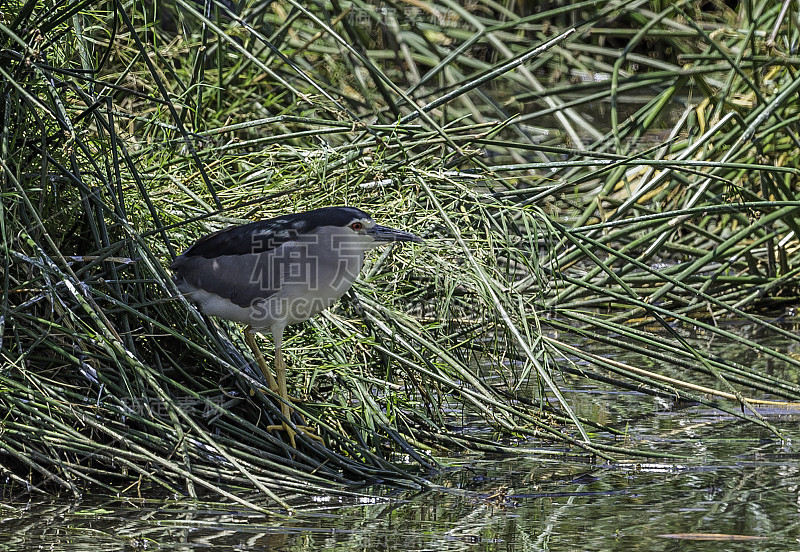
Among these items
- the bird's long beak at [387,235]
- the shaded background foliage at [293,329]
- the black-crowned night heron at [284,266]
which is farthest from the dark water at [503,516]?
the bird's long beak at [387,235]

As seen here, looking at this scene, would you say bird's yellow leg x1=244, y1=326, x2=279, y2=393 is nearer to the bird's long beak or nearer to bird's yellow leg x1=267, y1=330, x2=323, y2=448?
bird's yellow leg x1=267, y1=330, x2=323, y2=448

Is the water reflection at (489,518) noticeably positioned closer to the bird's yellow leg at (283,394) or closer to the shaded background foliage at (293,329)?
the shaded background foliage at (293,329)

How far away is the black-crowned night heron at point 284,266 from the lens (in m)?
3.30

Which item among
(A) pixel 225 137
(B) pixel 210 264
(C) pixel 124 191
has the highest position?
(A) pixel 225 137

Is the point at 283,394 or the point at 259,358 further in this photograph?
the point at 259,358

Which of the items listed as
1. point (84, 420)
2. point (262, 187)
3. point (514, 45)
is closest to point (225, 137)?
point (262, 187)

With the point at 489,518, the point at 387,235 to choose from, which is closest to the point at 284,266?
the point at 387,235

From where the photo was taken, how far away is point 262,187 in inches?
166

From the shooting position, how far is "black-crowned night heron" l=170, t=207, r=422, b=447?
3.30m

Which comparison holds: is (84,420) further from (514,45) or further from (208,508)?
(514,45)

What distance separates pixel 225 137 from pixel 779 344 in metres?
2.77

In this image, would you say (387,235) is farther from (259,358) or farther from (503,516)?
(503,516)

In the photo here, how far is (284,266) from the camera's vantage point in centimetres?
334

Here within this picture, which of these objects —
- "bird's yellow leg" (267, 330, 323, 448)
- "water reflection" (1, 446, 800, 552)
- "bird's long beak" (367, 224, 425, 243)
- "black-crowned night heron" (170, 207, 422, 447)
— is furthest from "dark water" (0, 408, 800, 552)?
"bird's long beak" (367, 224, 425, 243)
